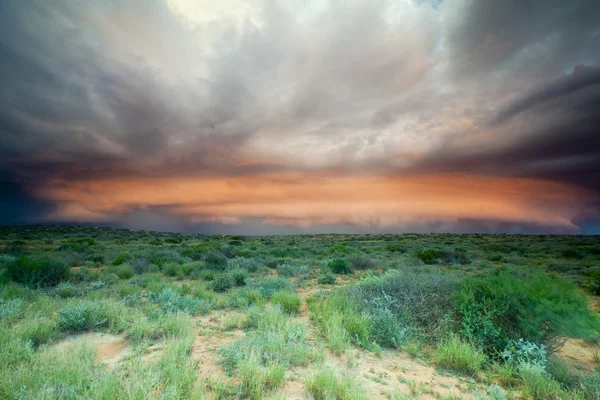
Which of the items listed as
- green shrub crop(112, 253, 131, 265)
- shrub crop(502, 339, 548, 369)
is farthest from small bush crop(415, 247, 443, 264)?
green shrub crop(112, 253, 131, 265)

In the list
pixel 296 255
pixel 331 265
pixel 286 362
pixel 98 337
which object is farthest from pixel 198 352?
pixel 296 255

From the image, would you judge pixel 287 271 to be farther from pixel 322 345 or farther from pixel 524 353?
pixel 524 353

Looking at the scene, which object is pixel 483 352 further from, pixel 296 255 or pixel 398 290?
pixel 296 255

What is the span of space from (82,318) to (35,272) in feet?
20.3

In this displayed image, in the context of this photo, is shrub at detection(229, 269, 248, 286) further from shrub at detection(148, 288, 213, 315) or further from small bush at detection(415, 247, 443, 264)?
small bush at detection(415, 247, 443, 264)

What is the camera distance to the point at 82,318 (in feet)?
18.4

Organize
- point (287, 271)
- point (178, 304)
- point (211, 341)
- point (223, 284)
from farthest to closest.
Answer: point (287, 271) < point (223, 284) < point (178, 304) < point (211, 341)

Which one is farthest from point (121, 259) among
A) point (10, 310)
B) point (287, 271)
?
point (10, 310)

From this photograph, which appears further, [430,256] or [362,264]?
[430,256]

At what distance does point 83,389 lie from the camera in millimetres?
3279

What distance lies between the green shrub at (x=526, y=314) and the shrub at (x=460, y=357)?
386mm

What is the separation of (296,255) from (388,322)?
15992 millimetres

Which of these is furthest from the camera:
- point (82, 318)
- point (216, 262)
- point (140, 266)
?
point (216, 262)

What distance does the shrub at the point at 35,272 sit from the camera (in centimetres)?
920
